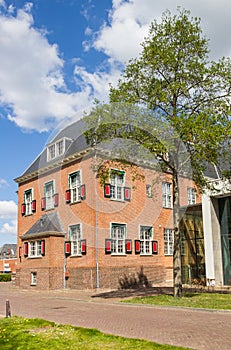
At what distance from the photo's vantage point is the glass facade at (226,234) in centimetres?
2156

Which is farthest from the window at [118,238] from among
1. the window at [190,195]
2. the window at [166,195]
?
the window at [190,195]

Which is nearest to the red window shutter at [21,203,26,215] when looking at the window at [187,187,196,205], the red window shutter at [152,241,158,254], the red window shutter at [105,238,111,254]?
the red window shutter at [105,238,111,254]

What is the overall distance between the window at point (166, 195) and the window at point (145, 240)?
259 cm

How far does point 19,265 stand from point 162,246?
1079 cm

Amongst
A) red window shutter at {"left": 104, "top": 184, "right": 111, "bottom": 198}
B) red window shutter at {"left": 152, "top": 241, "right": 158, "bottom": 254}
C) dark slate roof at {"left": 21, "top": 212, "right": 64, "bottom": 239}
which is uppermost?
red window shutter at {"left": 104, "top": 184, "right": 111, "bottom": 198}

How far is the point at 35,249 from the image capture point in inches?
1024

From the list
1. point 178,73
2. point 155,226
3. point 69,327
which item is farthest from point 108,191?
point 69,327

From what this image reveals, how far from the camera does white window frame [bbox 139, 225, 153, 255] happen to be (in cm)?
2566

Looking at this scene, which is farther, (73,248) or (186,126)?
(73,248)

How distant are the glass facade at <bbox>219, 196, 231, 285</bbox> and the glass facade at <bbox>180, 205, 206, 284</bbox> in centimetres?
127

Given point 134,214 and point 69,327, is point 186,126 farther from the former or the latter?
point 134,214

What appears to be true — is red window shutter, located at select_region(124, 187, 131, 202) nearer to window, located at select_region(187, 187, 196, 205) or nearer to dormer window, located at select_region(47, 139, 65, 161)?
dormer window, located at select_region(47, 139, 65, 161)

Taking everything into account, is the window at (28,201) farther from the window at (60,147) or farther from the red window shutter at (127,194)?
the red window shutter at (127,194)

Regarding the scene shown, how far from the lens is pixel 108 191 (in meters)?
23.3
